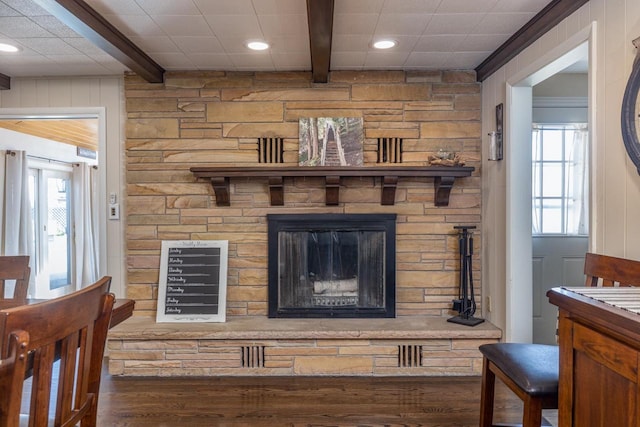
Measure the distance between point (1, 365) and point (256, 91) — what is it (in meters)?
2.72

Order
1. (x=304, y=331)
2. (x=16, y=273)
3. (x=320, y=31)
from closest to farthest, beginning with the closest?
1. (x=16, y=273)
2. (x=320, y=31)
3. (x=304, y=331)

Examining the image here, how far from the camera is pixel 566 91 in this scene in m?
3.37

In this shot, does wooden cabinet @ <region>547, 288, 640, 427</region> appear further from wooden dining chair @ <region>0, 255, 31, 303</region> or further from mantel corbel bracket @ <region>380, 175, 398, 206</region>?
wooden dining chair @ <region>0, 255, 31, 303</region>

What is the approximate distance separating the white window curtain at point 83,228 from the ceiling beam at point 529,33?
5398mm

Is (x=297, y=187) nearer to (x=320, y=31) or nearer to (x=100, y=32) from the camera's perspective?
(x=320, y=31)

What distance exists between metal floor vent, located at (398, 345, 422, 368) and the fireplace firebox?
0.34m

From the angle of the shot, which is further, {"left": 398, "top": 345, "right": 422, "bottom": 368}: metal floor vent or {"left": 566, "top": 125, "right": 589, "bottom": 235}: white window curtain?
{"left": 566, "top": 125, "right": 589, "bottom": 235}: white window curtain

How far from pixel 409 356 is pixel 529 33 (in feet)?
7.45

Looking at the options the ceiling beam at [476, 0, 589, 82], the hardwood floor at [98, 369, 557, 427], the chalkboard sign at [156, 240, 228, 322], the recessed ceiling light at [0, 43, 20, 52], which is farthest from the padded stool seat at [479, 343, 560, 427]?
the recessed ceiling light at [0, 43, 20, 52]

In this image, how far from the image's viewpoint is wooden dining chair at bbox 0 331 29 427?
0.86 meters

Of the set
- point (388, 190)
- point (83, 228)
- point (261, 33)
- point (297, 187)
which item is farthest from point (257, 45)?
point (83, 228)

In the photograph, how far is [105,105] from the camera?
3293 mm

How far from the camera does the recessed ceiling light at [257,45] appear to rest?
267 cm

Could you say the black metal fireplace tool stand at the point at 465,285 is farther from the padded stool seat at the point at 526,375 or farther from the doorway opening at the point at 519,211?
the padded stool seat at the point at 526,375
